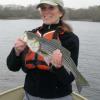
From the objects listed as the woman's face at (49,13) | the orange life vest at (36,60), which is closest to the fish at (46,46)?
the orange life vest at (36,60)

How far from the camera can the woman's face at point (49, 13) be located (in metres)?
3.69

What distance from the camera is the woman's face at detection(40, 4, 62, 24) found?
3.69 meters

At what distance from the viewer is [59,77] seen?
11.5 ft

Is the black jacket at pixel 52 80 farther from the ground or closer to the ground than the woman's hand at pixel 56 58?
closer to the ground

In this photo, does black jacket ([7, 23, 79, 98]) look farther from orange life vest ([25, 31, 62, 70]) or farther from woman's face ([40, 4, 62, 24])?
woman's face ([40, 4, 62, 24])

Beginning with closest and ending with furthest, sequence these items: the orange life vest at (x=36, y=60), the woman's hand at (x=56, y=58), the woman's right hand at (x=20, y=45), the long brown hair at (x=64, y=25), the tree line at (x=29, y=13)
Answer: the woman's hand at (x=56, y=58), the woman's right hand at (x=20, y=45), the orange life vest at (x=36, y=60), the long brown hair at (x=64, y=25), the tree line at (x=29, y=13)

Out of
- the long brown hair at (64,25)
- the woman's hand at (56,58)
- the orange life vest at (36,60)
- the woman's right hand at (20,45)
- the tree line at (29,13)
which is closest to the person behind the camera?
the woman's hand at (56,58)

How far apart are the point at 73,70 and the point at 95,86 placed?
9.94 meters

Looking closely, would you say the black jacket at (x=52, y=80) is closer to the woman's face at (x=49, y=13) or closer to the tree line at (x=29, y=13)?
the woman's face at (x=49, y=13)

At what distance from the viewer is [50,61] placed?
3492mm

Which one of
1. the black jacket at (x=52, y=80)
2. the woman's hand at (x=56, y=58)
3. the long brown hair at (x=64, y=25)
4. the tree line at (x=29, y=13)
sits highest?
the long brown hair at (x=64, y=25)

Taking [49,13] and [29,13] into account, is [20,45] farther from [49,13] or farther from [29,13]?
[29,13]

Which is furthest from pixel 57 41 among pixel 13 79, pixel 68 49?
pixel 13 79

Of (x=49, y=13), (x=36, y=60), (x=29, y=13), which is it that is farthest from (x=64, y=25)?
(x=29, y=13)
